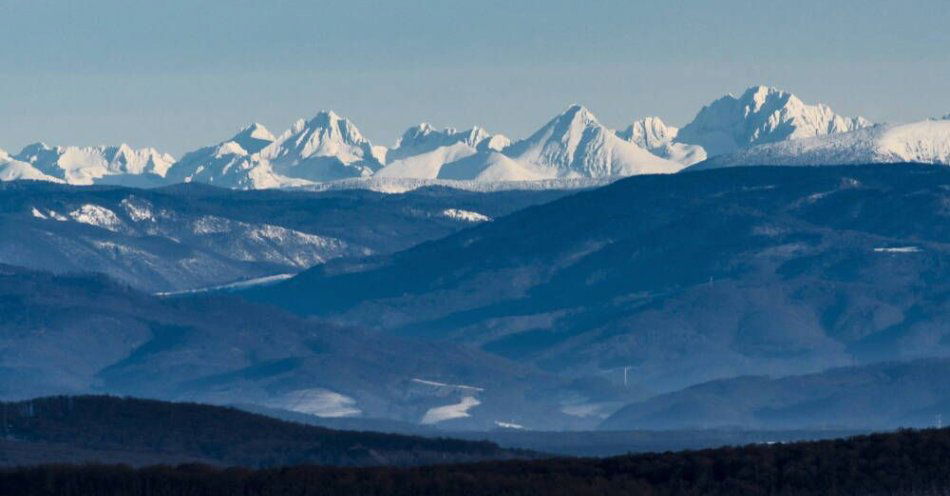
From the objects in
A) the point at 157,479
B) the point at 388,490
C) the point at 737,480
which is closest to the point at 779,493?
the point at 737,480

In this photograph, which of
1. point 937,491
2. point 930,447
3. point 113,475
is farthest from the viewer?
point 113,475

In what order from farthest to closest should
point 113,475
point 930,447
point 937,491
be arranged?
1. point 113,475
2. point 930,447
3. point 937,491

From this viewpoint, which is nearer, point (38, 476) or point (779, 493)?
point (779, 493)

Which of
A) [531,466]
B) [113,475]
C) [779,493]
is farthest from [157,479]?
[779,493]

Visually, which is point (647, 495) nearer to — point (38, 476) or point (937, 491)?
point (937, 491)

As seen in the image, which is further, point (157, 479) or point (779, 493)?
point (157, 479)

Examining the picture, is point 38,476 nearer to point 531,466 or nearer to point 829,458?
point 531,466
